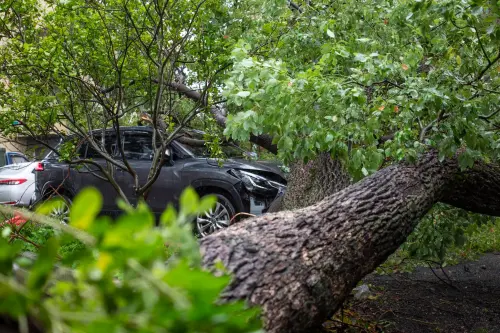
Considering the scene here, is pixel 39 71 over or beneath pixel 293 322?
over

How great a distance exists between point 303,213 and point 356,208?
0.56 m

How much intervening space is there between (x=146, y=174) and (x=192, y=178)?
85cm

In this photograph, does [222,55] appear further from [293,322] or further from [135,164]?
[293,322]

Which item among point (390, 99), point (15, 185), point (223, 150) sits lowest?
point (15, 185)

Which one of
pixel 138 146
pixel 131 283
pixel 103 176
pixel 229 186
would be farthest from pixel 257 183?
pixel 131 283

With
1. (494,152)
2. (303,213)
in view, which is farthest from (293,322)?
(494,152)

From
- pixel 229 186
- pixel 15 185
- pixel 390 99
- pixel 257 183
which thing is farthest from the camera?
pixel 15 185

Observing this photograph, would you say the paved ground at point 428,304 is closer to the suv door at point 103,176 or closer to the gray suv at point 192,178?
the gray suv at point 192,178

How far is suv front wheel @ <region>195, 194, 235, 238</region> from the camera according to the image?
8625mm

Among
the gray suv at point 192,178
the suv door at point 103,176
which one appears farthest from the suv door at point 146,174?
the suv door at point 103,176

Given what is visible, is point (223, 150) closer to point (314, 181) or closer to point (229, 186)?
point (229, 186)

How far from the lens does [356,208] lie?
3713mm

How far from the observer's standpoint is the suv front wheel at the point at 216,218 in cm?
862

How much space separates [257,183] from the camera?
9422 mm
